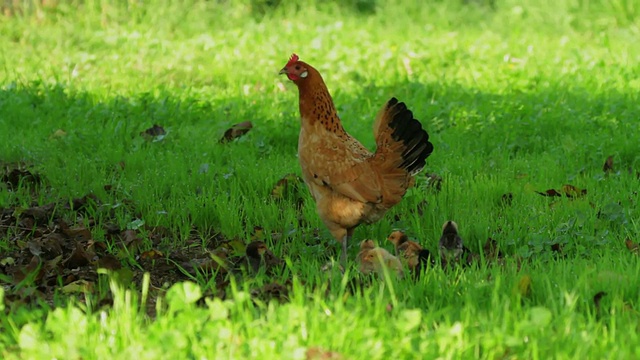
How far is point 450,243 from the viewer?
185 inches

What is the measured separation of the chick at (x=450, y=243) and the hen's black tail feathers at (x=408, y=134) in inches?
15.0

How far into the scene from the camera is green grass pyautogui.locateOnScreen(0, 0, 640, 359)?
3293 mm

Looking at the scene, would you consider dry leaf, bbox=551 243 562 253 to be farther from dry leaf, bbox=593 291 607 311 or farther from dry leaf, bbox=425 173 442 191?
dry leaf, bbox=425 173 442 191

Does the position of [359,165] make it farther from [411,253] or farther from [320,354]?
[320,354]

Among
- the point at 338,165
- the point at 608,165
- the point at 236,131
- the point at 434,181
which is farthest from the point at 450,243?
the point at 236,131

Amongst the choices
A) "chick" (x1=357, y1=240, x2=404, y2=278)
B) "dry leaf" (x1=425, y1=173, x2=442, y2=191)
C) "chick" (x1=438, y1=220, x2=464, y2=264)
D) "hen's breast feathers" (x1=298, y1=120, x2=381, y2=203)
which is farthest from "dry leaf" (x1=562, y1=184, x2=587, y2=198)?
"chick" (x1=357, y1=240, x2=404, y2=278)

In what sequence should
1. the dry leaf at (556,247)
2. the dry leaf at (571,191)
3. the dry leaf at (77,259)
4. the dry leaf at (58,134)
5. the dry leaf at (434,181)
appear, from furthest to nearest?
the dry leaf at (58,134) → the dry leaf at (434,181) → the dry leaf at (571,191) → the dry leaf at (556,247) → the dry leaf at (77,259)

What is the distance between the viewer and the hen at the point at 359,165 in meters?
4.72

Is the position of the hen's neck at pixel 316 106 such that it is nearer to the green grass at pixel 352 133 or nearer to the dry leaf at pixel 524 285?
the green grass at pixel 352 133

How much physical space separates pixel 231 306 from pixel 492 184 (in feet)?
9.09

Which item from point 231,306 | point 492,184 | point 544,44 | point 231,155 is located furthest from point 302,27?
point 231,306

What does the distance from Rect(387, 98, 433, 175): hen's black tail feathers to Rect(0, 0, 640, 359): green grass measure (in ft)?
1.76

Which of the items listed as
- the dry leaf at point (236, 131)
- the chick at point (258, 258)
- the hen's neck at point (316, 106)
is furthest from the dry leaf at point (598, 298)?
the dry leaf at point (236, 131)

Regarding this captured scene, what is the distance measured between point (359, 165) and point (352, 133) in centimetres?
222
